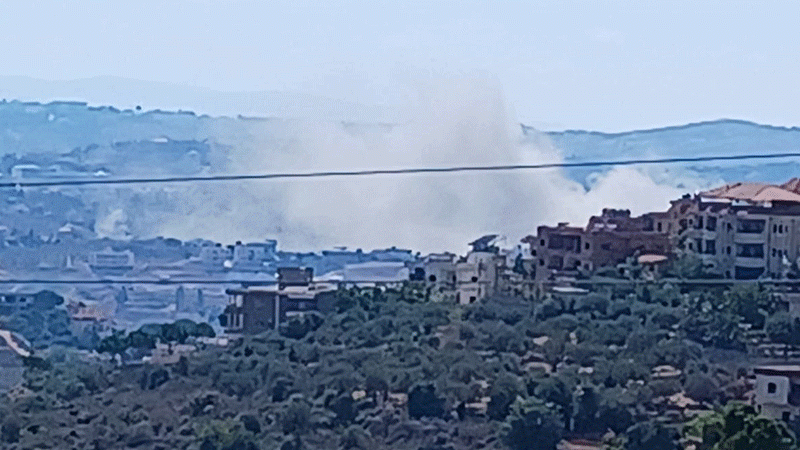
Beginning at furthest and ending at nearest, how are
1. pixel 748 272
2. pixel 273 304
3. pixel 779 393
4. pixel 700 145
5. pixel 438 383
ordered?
pixel 700 145 → pixel 273 304 → pixel 748 272 → pixel 438 383 → pixel 779 393

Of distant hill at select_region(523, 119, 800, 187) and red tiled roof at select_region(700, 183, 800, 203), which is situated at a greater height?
distant hill at select_region(523, 119, 800, 187)

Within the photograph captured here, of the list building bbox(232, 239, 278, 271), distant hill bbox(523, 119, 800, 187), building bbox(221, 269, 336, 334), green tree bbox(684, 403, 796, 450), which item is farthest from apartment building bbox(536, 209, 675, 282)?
building bbox(232, 239, 278, 271)

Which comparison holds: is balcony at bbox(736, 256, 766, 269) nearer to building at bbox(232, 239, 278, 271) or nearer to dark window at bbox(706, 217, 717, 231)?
dark window at bbox(706, 217, 717, 231)

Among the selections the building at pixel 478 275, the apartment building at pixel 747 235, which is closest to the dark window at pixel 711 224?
the apartment building at pixel 747 235

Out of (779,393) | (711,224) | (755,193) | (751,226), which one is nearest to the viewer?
(779,393)

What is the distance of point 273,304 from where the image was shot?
17.5 m

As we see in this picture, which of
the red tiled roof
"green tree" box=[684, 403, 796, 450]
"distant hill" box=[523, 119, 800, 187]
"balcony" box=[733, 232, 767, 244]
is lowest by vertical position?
"green tree" box=[684, 403, 796, 450]

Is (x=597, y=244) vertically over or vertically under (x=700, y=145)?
under

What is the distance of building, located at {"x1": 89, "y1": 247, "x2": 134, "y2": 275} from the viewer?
27.1 meters

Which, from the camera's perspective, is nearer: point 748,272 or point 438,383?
point 438,383

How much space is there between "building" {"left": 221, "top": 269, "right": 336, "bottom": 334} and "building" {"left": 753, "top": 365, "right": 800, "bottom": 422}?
5203 mm

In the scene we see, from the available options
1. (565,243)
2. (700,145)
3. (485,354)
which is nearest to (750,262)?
(565,243)

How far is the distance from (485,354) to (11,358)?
599 centimetres

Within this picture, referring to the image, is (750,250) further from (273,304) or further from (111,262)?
(111,262)
